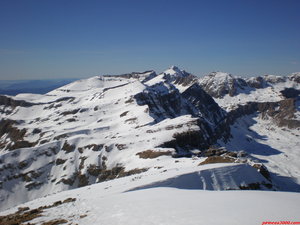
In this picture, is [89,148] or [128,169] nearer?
[128,169]

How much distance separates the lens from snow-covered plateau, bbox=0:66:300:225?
1512 cm

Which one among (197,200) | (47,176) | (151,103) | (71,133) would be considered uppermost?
(197,200)

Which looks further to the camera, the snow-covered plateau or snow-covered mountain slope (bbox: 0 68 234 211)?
snow-covered mountain slope (bbox: 0 68 234 211)

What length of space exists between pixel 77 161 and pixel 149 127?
3311 centimetres

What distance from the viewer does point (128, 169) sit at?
2608 inches

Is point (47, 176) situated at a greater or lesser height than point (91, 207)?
lesser

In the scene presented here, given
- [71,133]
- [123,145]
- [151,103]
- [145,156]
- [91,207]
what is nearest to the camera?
[91,207]

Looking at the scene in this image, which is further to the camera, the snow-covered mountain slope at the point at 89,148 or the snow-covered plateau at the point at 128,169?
the snow-covered mountain slope at the point at 89,148

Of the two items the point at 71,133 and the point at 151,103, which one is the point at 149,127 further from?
the point at 151,103

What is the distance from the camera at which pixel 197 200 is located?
53.6ft

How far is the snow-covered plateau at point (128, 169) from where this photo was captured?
15.1 m

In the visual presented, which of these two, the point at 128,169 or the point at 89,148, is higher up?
the point at 128,169

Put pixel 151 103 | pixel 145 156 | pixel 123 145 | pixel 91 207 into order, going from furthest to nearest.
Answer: pixel 151 103 → pixel 123 145 → pixel 145 156 → pixel 91 207

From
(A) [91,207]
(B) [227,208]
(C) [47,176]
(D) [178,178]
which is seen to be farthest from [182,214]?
(C) [47,176]
